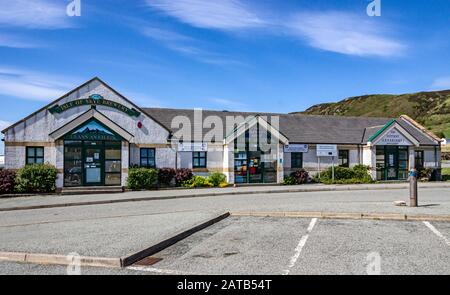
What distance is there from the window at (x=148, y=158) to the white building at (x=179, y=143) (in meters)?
0.06

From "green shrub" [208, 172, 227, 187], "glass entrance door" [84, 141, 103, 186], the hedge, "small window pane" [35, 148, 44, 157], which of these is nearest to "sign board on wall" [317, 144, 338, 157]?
"green shrub" [208, 172, 227, 187]

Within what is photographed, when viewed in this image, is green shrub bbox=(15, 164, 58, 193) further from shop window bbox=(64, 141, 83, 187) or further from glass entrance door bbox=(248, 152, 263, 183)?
glass entrance door bbox=(248, 152, 263, 183)

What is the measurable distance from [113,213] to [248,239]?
624 centimetres

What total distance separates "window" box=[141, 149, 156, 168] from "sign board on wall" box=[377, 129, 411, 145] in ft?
50.3

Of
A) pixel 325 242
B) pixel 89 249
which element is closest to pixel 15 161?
pixel 89 249

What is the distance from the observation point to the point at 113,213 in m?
13.0

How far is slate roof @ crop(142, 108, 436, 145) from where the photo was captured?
2738cm

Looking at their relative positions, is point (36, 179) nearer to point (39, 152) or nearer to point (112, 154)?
point (39, 152)

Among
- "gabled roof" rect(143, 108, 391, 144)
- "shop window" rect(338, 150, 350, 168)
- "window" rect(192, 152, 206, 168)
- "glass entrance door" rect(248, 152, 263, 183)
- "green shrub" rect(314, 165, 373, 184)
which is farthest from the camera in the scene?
"shop window" rect(338, 150, 350, 168)

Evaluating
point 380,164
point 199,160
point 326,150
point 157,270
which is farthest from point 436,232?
point 380,164

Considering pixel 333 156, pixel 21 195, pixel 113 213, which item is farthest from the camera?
pixel 333 156

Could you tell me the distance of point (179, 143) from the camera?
23.9 meters

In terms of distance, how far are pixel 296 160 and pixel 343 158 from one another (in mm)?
3851
